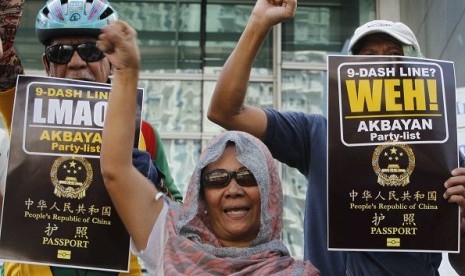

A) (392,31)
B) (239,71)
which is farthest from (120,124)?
(392,31)

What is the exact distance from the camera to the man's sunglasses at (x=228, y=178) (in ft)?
11.4

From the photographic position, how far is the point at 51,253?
364 cm

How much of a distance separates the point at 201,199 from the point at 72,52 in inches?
32.7

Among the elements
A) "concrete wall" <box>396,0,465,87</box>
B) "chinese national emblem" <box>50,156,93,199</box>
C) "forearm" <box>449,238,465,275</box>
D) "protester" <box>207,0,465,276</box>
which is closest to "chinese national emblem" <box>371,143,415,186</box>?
"protester" <box>207,0,465,276</box>

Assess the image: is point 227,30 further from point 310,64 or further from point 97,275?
point 97,275

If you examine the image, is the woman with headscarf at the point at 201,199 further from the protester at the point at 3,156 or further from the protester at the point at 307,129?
the protester at the point at 3,156

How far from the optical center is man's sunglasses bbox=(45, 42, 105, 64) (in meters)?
3.92

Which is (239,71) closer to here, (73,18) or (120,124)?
(120,124)

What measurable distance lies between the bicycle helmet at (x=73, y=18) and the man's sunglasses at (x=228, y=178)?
0.85 meters

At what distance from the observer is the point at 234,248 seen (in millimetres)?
3439

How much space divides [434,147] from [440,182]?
0.12 m

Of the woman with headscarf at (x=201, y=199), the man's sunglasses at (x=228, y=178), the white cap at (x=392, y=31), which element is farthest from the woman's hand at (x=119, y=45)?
the white cap at (x=392, y=31)

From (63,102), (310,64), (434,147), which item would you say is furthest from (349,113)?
(310,64)

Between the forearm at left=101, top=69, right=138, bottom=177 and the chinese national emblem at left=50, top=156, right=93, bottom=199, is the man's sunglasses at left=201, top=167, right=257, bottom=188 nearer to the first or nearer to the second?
the forearm at left=101, top=69, right=138, bottom=177
